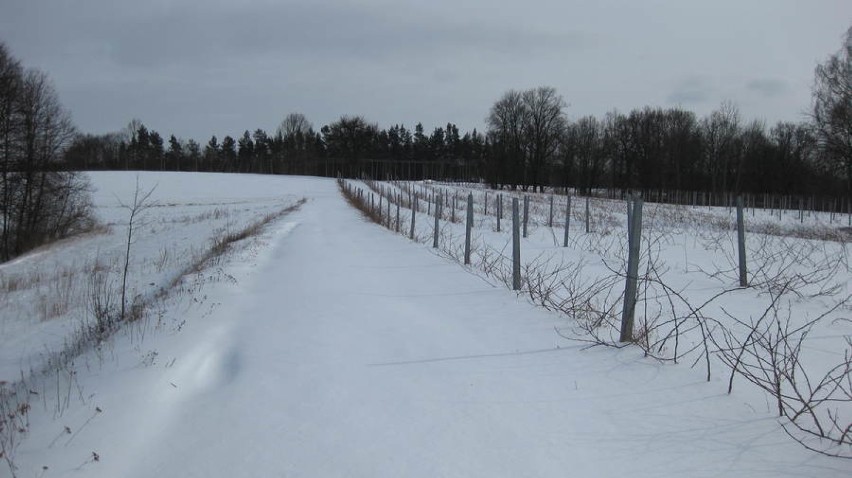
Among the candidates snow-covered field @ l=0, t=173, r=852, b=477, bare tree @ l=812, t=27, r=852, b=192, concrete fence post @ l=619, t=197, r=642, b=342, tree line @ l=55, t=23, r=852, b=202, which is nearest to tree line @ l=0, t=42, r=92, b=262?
tree line @ l=55, t=23, r=852, b=202

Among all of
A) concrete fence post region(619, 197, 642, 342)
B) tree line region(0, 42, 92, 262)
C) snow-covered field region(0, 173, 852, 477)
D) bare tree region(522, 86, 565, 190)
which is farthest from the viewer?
bare tree region(522, 86, 565, 190)

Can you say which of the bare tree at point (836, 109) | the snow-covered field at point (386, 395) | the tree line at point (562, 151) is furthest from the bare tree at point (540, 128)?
the snow-covered field at point (386, 395)

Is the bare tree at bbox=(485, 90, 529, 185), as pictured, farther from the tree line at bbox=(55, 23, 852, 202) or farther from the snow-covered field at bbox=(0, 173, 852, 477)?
the snow-covered field at bbox=(0, 173, 852, 477)

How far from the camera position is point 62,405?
4363 mm

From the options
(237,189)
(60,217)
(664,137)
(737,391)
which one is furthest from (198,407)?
(664,137)

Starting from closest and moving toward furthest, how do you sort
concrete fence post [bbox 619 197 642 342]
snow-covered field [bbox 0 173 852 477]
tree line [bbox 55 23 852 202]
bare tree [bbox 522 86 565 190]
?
snow-covered field [bbox 0 173 852 477]
concrete fence post [bbox 619 197 642 342]
tree line [bbox 55 23 852 202]
bare tree [bbox 522 86 565 190]

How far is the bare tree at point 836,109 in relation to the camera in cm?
3055

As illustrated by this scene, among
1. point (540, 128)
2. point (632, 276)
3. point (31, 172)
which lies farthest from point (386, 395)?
point (540, 128)

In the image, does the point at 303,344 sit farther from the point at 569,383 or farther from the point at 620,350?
the point at 620,350

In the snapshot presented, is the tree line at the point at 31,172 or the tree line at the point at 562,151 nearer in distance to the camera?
the tree line at the point at 31,172

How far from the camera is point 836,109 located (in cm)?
3089

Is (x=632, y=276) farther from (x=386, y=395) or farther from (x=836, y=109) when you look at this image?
Result: (x=836, y=109)

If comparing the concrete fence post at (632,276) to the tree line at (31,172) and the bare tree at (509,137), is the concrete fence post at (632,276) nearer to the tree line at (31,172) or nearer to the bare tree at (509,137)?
the tree line at (31,172)

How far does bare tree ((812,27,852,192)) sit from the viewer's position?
30.5 m
